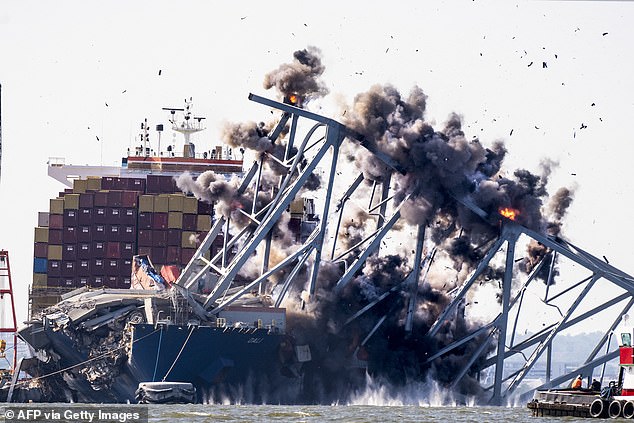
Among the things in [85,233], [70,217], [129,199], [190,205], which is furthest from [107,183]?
[190,205]

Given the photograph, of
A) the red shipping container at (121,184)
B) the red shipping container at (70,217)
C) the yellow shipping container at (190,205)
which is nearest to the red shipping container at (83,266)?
the red shipping container at (70,217)

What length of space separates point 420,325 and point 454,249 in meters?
5.35

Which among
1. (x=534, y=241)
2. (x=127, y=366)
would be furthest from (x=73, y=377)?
(x=534, y=241)

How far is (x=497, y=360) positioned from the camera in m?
101

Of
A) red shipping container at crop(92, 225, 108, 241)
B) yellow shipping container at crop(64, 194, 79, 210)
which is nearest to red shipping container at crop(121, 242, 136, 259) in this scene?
red shipping container at crop(92, 225, 108, 241)

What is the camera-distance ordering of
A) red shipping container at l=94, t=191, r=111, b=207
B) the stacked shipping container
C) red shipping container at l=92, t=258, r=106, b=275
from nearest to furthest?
the stacked shipping container < red shipping container at l=92, t=258, r=106, b=275 < red shipping container at l=94, t=191, r=111, b=207

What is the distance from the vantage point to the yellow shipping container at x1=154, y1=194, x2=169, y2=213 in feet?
423

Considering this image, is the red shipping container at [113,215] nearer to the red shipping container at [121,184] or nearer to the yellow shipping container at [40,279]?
the red shipping container at [121,184]

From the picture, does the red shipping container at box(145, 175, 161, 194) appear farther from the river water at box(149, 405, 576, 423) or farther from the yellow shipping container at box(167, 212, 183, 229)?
the river water at box(149, 405, 576, 423)

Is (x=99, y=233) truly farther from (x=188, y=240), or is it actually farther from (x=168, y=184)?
(x=188, y=240)

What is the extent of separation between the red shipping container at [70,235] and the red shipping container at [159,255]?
6811 millimetres

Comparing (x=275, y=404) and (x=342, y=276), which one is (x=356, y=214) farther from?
(x=275, y=404)

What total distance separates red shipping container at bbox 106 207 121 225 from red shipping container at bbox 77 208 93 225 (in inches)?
57.4

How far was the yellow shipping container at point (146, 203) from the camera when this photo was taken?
130m
